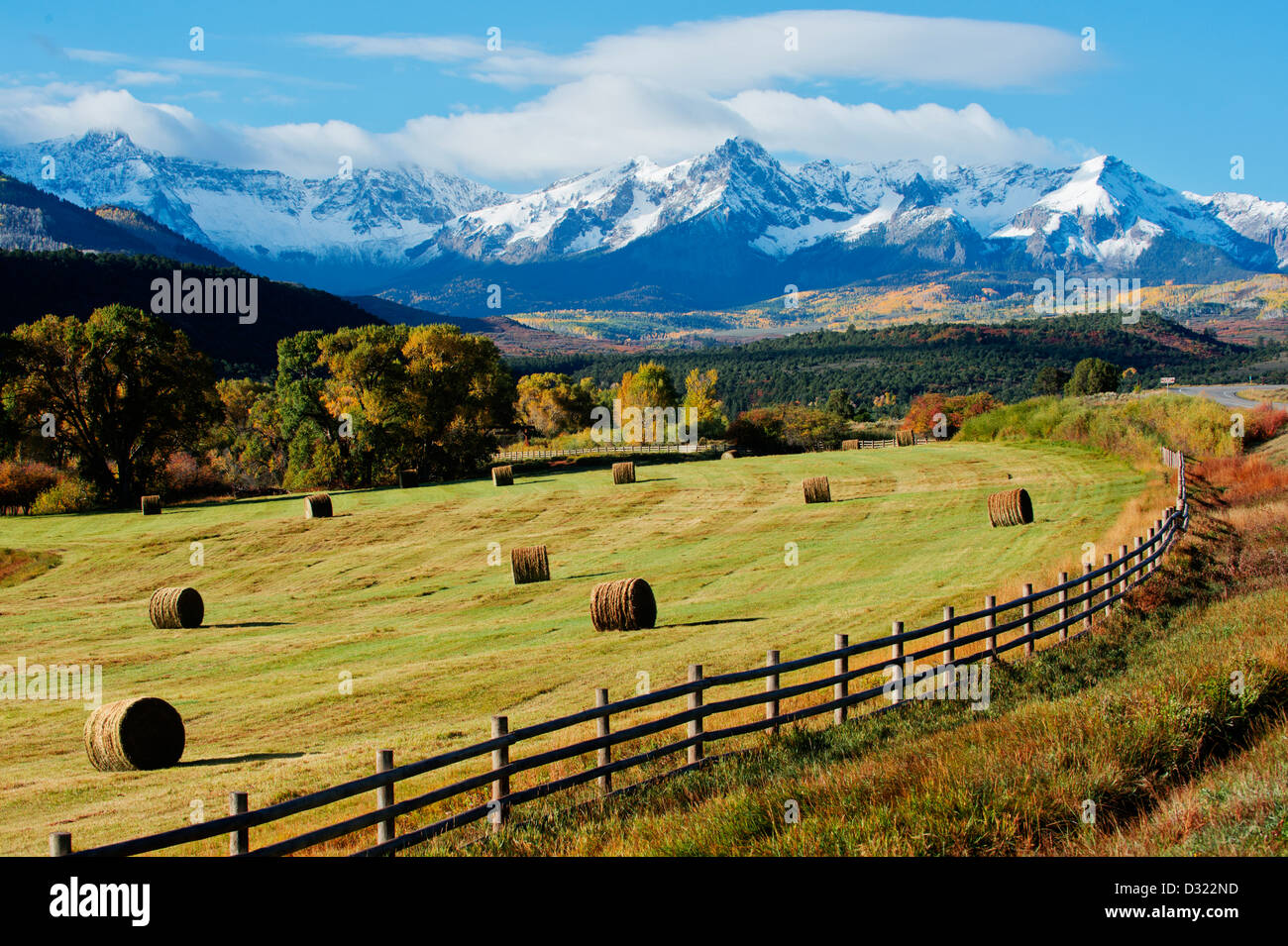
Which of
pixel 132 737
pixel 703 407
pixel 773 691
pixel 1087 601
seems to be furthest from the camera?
pixel 703 407

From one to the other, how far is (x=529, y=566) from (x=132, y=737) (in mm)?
20092

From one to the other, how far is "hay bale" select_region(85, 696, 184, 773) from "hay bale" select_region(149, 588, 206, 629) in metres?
14.8

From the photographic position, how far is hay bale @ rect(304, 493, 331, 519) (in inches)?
2158

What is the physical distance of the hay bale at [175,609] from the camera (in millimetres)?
32094

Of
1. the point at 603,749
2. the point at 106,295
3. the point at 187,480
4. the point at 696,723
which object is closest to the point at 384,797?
the point at 603,749

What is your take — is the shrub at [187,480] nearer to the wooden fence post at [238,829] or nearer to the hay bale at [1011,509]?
the hay bale at [1011,509]

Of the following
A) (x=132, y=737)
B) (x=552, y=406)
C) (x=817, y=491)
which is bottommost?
(x=132, y=737)

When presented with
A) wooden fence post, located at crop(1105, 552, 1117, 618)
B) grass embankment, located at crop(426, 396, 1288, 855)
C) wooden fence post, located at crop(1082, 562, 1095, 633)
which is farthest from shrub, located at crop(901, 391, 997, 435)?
grass embankment, located at crop(426, 396, 1288, 855)

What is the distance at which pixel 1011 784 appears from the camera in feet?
Result: 31.1

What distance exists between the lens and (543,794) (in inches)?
454
